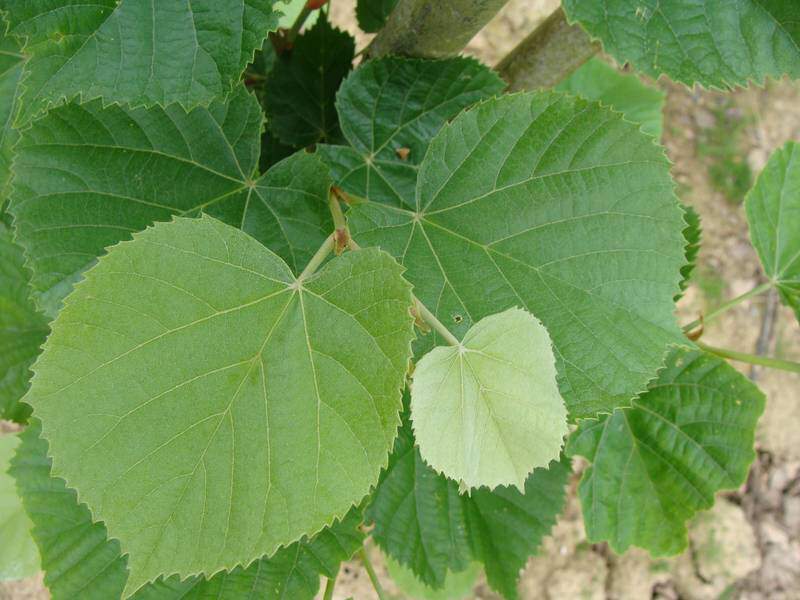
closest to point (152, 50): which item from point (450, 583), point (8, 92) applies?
point (8, 92)

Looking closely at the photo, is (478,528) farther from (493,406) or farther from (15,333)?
(15,333)

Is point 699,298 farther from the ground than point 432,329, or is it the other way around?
point 432,329

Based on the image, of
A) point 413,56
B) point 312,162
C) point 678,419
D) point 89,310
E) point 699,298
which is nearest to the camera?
point 89,310

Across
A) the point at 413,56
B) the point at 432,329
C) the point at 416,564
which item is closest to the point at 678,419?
the point at 416,564

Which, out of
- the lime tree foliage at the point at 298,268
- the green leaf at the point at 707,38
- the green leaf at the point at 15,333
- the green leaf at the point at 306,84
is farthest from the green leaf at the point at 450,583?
the green leaf at the point at 707,38

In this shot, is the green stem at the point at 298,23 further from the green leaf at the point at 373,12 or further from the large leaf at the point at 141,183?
the large leaf at the point at 141,183

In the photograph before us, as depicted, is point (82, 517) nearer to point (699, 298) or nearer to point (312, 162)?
point (312, 162)

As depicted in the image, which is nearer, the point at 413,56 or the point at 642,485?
the point at 413,56
